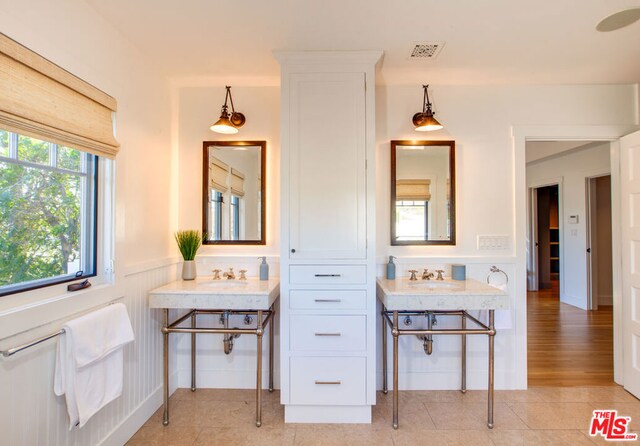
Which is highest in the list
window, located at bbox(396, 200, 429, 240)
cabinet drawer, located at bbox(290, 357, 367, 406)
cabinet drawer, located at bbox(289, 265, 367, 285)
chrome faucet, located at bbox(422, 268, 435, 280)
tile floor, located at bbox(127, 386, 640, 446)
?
window, located at bbox(396, 200, 429, 240)

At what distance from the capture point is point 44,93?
1.37m

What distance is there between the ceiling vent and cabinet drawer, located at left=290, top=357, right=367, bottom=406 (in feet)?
6.85

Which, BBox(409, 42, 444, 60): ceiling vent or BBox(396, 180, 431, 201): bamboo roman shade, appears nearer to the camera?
BBox(409, 42, 444, 60): ceiling vent

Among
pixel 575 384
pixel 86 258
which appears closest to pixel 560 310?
pixel 575 384

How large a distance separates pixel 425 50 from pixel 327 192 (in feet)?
3.78

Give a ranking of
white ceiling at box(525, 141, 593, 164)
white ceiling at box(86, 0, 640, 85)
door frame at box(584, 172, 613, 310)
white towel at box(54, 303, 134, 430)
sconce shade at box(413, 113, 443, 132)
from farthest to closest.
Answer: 1. door frame at box(584, 172, 613, 310)
2. white ceiling at box(525, 141, 593, 164)
3. sconce shade at box(413, 113, 443, 132)
4. white ceiling at box(86, 0, 640, 85)
5. white towel at box(54, 303, 134, 430)

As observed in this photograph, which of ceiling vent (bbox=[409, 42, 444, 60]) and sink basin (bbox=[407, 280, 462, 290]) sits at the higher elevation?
ceiling vent (bbox=[409, 42, 444, 60])

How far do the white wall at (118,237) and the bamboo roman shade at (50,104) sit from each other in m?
0.08

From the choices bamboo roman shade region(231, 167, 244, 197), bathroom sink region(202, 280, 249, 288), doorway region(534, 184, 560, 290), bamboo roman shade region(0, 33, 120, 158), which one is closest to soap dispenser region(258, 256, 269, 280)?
bathroom sink region(202, 280, 249, 288)

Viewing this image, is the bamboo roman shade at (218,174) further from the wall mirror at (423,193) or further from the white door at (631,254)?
the white door at (631,254)

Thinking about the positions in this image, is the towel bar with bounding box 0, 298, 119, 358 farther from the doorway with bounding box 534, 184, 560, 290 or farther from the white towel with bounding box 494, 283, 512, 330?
the doorway with bounding box 534, 184, 560, 290

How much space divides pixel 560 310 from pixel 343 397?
4284 millimetres

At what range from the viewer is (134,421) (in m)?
1.98

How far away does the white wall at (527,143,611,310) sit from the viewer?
14.8 ft
